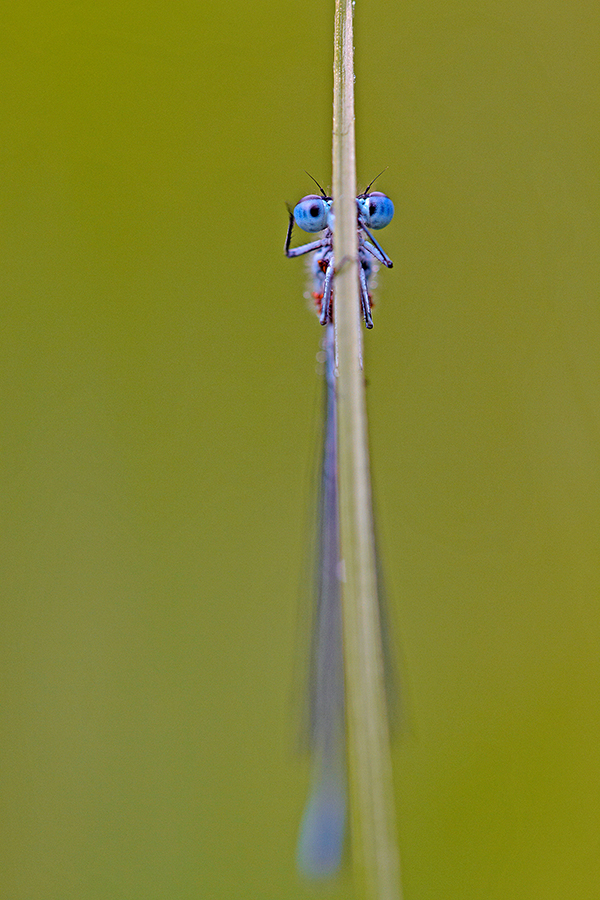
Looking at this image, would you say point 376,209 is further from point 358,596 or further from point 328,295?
point 358,596

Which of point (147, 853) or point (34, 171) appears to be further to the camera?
point (34, 171)

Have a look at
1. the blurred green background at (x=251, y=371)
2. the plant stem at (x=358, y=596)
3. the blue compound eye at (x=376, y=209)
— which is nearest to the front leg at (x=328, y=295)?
the blue compound eye at (x=376, y=209)

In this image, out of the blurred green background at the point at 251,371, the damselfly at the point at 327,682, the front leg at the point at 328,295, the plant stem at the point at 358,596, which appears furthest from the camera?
the blurred green background at the point at 251,371

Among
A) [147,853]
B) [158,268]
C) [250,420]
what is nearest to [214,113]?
[158,268]

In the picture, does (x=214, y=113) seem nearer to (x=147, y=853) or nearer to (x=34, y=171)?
(x=34, y=171)

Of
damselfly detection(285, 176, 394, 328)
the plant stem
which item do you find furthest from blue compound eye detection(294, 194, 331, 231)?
the plant stem

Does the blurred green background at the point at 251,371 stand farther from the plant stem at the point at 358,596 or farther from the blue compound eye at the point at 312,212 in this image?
the plant stem at the point at 358,596
